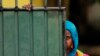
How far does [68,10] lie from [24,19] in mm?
3474

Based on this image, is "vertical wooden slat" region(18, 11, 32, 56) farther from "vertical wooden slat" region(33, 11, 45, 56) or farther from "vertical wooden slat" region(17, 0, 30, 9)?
"vertical wooden slat" region(17, 0, 30, 9)

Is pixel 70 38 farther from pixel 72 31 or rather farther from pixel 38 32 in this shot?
pixel 38 32

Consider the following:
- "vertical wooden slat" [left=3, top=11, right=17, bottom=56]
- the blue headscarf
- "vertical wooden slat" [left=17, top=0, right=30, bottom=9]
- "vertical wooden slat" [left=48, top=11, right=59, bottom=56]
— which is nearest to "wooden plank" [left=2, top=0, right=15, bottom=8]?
"vertical wooden slat" [left=17, top=0, right=30, bottom=9]

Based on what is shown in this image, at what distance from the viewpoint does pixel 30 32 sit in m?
4.28

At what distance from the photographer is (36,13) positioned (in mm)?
4254

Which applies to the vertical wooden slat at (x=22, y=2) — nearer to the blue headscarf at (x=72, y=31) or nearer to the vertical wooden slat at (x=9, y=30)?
the vertical wooden slat at (x=9, y=30)

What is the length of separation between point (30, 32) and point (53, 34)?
0.64 ft

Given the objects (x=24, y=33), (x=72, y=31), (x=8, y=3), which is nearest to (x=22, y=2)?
(x=8, y=3)

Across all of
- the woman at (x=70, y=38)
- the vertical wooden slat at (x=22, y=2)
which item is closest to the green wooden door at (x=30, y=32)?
the vertical wooden slat at (x=22, y=2)

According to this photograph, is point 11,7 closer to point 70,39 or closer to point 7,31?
point 7,31

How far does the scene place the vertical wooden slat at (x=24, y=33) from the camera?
14.0 ft

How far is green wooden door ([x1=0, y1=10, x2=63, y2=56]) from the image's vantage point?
426 centimetres

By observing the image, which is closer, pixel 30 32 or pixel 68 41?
pixel 30 32

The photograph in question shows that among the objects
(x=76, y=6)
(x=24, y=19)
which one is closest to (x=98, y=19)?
(x=76, y=6)
